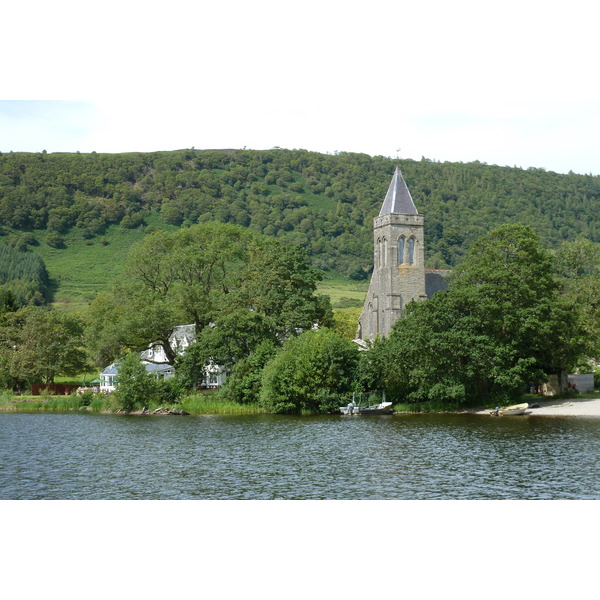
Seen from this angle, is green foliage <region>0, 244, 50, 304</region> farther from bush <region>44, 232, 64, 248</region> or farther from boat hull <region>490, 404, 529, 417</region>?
boat hull <region>490, 404, 529, 417</region>

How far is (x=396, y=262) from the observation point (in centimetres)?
8156

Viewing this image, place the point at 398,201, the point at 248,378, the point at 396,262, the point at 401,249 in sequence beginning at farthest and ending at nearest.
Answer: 1. the point at 398,201
2. the point at 401,249
3. the point at 396,262
4. the point at 248,378

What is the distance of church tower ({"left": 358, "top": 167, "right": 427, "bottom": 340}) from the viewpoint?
266 feet

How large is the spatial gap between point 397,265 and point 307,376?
93.9 feet

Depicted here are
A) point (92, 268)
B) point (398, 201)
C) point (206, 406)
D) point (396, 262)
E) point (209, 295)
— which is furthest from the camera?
point (92, 268)

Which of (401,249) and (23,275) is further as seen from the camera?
(23,275)

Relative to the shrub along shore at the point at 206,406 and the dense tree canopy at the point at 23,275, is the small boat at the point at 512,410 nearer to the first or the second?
the shrub along shore at the point at 206,406

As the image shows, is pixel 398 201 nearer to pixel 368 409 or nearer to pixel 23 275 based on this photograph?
pixel 368 409

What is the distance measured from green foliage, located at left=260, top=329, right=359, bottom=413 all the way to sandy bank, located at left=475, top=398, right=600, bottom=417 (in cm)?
1061

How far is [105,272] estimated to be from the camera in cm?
14525

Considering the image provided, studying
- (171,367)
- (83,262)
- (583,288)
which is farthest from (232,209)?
(583,288)

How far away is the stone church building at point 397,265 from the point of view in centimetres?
8119

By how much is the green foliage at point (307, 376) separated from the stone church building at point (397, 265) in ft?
76.1
